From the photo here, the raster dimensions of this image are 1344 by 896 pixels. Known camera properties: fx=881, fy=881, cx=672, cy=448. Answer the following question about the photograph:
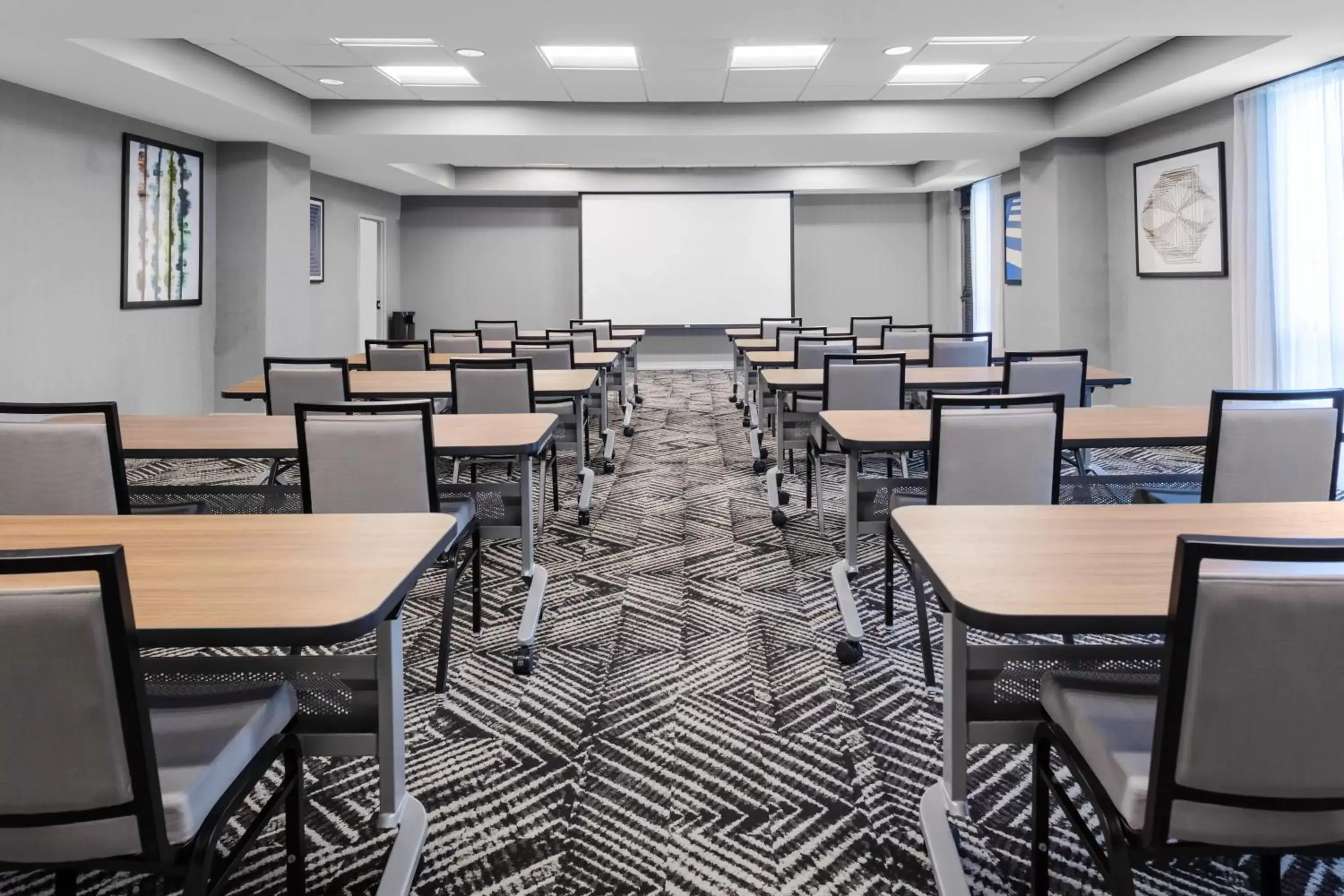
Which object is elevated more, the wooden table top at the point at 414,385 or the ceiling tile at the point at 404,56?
the ceiling tile at the point at 404,56

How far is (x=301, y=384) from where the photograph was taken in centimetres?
369

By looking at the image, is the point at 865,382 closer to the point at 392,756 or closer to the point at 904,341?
the point at 904,341

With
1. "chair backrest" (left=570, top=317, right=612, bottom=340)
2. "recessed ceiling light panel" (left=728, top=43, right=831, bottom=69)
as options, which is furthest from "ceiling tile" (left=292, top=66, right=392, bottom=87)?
"chair backrest" (left=570, top=317, right=612, bottom=340)

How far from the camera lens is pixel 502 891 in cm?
160

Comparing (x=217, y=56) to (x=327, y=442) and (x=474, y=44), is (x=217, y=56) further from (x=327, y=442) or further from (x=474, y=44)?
(x=327, y=442)

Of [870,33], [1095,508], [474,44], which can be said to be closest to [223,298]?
[474,44]

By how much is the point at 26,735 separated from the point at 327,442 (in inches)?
56.0

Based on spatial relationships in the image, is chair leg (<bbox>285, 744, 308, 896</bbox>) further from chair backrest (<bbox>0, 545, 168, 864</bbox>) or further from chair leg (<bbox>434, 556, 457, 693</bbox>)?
chair leg (<bbox>434, 556, 457, 693</bbox>)

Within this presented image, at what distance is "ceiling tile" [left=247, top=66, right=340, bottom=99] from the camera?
19.5 ft

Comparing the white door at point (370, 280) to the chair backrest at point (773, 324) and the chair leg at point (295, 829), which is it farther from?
the chair leg at point (295, 829)

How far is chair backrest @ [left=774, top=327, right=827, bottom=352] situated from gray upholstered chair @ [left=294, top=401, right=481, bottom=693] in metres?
4.55

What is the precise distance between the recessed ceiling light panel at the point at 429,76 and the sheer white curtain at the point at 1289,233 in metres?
5.18

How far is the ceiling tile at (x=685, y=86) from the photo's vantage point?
20.1ft

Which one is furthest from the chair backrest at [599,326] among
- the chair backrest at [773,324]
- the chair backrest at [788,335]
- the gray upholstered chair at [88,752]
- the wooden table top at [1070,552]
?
the gray upholstered chair at [88,752]
